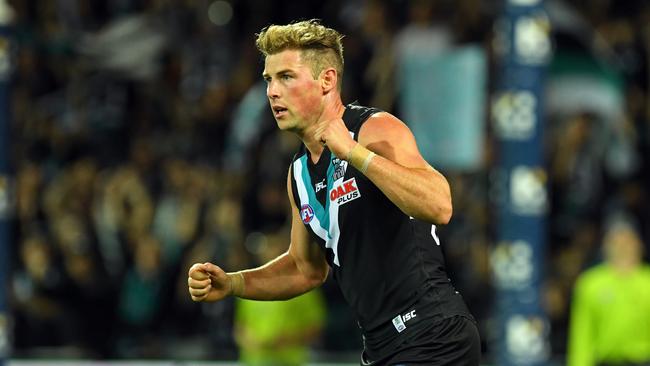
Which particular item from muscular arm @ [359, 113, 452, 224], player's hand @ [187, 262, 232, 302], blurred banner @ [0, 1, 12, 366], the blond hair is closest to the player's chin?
the blond hair

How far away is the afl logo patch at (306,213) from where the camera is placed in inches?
216

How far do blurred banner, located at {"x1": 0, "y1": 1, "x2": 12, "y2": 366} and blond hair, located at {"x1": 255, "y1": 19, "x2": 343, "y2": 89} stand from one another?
4511mm

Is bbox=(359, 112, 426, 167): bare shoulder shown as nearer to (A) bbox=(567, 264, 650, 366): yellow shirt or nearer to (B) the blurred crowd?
(A) bbox=(567, 264, 650, 366): yellow shirt

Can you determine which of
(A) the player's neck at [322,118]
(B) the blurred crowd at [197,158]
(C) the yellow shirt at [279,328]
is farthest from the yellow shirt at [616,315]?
(A) the player's neck at [322,118]

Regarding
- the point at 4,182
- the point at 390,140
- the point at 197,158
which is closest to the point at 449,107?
the point at 4,182

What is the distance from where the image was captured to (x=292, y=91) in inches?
204

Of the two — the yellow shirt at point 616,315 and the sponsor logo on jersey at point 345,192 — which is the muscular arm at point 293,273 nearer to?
the sponsor logo on jersey at point 345,192

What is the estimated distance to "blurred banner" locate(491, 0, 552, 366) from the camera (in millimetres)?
9047

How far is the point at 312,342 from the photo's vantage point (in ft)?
38.5

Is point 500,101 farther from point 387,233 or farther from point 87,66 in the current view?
point 87,66

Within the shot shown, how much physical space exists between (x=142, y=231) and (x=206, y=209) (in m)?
0.62

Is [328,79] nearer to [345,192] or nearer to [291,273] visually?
[345,192]

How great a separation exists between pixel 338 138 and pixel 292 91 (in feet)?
1.28

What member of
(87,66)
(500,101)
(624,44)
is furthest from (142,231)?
(624,44)
